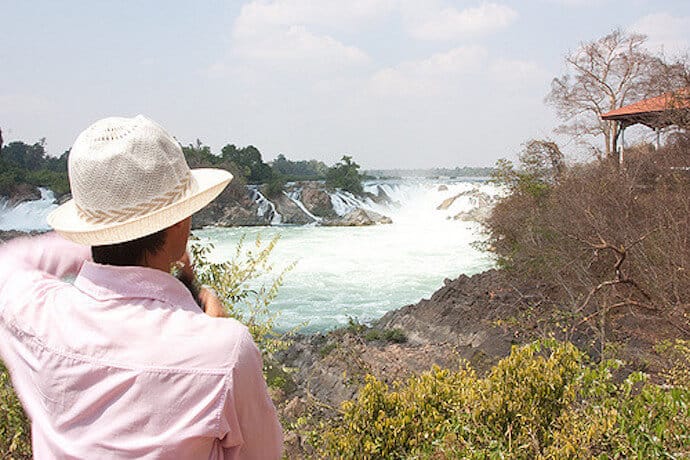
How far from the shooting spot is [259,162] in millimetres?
30234

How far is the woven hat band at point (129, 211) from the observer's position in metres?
0.84

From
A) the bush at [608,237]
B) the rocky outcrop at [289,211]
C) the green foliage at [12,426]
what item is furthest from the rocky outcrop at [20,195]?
the green foliage at [12,426]

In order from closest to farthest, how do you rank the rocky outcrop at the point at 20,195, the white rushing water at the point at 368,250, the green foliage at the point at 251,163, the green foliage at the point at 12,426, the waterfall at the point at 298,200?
the green foliage at the point at 12,426 → the white rushing water at the point at 368,250 → the rocky outcrop at the point at 20,195 → the waterfall at the point at 298,200 → the green foliage at the point at 251,163

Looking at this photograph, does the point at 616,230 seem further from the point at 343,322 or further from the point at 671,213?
the point at 343,322

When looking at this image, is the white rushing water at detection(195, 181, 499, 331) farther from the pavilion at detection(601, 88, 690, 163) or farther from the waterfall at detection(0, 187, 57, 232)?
the waterfall at detection(0, 187, 57, 232)

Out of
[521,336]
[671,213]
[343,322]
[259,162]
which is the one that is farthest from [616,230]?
[259,162]

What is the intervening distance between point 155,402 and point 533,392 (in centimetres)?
161

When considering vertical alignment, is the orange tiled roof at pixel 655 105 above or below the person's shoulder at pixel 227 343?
above

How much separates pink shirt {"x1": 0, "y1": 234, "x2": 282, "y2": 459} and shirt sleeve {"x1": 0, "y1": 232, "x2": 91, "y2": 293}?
122mm

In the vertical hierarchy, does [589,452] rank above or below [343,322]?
above

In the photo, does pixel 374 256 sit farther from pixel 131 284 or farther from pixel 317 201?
pixel 131 284

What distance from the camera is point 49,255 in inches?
39.1

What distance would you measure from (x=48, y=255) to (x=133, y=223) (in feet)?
0.88

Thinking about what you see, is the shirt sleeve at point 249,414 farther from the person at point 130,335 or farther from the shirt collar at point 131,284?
the shirt collar at point 131,284
